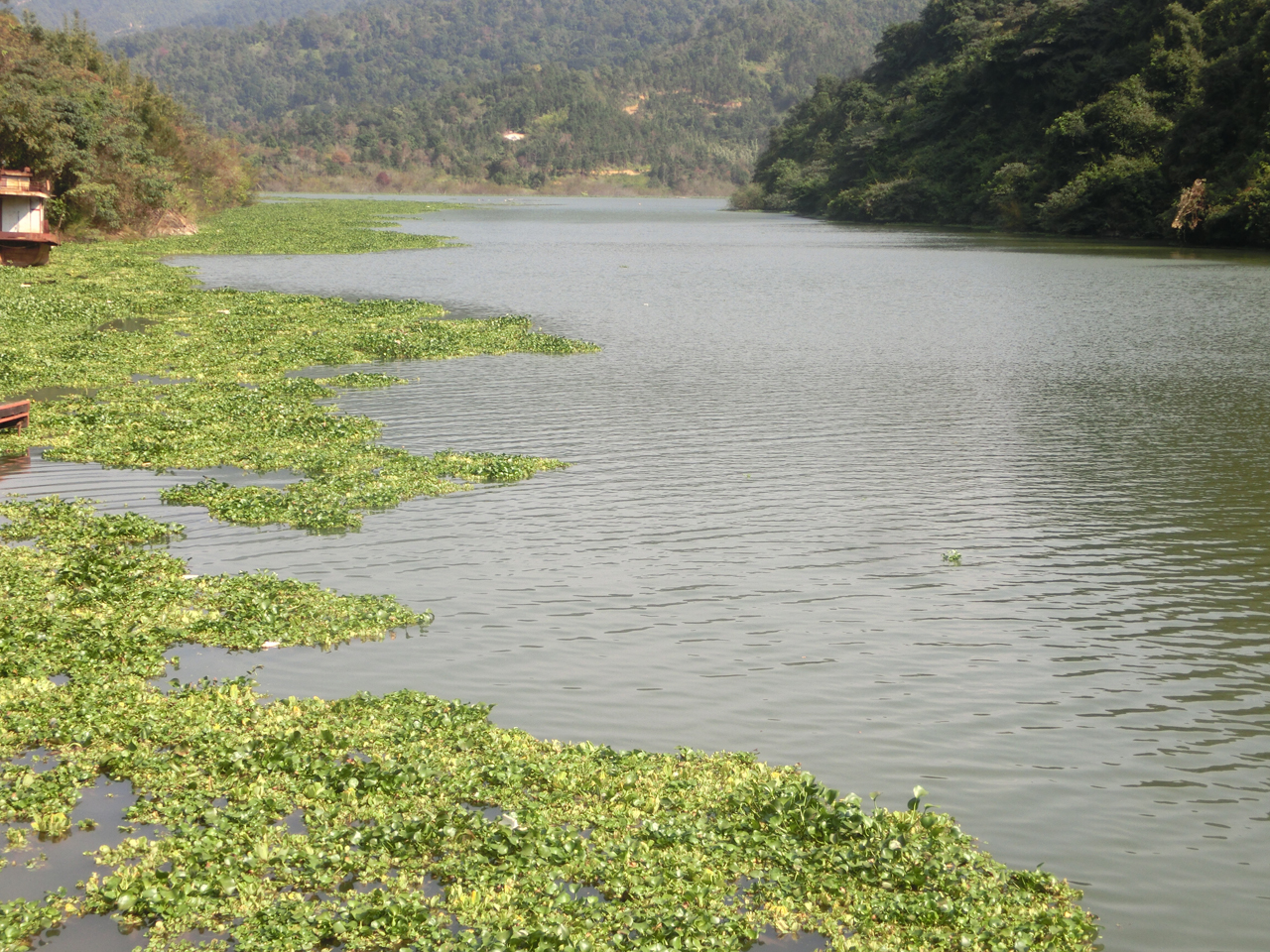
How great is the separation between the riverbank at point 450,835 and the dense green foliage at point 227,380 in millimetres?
6575

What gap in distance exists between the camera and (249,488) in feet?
58.2

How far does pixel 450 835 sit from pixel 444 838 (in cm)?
6

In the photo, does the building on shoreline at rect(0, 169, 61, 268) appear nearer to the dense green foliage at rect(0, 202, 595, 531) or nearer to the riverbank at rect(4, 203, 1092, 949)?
the dense green foliage at rect(0, 202, 595, 531)

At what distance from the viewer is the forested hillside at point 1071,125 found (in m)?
66.9

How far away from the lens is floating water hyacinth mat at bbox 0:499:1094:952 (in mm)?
7824

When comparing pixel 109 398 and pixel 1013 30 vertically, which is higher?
pixel 1013 30

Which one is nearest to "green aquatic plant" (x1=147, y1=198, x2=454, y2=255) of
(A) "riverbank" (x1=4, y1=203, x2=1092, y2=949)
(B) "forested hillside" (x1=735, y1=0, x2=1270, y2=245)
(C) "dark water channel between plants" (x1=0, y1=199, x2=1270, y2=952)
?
(C) "dark water channel between plants" (x1=0, y1=199, x2=1270, y2=952)

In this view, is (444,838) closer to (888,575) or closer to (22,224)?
(888,575)

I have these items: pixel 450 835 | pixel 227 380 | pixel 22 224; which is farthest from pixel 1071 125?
pixel 450 835

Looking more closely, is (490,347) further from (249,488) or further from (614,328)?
(249,488)

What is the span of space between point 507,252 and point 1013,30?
60.3 m

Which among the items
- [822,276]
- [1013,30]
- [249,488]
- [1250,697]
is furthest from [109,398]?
[1013,30]

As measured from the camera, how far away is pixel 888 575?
51.1ft

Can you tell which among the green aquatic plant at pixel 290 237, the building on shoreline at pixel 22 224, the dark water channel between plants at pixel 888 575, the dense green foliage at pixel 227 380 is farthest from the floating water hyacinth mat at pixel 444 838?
the green aquatic plant at pixel 290 237
